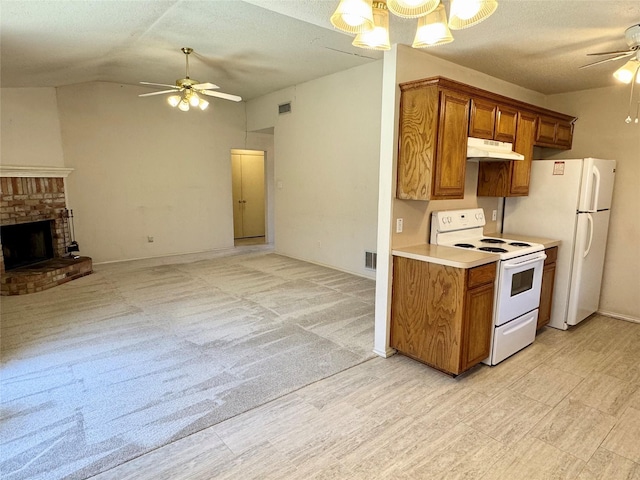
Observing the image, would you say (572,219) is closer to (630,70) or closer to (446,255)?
(630,70)

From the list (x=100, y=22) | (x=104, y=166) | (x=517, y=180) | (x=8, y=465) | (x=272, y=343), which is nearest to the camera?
(x=8, y=465)

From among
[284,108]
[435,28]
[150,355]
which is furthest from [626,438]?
[284,108]

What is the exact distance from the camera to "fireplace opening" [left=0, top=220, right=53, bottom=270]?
5.18m

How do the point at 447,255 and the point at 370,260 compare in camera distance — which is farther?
the point at 370,260

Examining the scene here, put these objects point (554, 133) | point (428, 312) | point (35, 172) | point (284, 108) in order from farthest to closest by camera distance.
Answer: point (284, 108)
point (35, 172)
point (554, 133)
point (428, 312)

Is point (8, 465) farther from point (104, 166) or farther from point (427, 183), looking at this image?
point (104, 166)

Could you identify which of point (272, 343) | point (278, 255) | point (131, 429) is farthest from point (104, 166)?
point (131, 429)

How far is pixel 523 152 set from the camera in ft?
11.6

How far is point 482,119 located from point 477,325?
1.66 m

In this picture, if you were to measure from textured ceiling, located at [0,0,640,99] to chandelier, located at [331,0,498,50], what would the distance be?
0.57m

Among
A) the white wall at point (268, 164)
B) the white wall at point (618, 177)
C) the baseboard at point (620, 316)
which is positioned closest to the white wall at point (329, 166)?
the white wall at point (268, 164)

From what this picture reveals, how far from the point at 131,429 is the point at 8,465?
22.3 inches

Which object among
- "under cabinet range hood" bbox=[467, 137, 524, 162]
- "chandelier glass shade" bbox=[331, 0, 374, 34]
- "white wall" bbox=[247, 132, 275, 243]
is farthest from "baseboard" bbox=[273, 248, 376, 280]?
"chandelier glass shade" bbox=[331, 0, 374, 34]

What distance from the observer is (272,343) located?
11.0 ft
